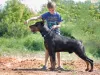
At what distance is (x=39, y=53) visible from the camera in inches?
596

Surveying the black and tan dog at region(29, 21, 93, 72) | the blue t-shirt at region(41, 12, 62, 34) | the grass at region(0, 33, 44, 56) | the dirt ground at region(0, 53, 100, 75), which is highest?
the blue t-shirt at region(41, 12, 62, 34)

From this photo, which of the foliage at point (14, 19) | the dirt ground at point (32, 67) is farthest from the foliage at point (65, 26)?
the dirt ground at point (32, 67)

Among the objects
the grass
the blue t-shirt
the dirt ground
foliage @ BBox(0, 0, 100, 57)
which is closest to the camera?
the dirt ground

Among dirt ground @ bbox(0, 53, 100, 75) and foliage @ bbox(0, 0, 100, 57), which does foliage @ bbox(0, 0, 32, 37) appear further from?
dirt ground @ bbox(0, 53, 100, 75)

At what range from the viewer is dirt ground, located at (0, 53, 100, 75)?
10348mm

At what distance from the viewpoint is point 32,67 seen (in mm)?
11820

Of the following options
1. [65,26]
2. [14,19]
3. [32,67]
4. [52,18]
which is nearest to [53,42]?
[52,18]

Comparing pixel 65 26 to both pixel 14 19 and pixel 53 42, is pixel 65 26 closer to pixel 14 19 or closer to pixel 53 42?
pixel 14 19

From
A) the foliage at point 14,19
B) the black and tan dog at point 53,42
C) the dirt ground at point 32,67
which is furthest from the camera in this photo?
the foliage at point 14,19

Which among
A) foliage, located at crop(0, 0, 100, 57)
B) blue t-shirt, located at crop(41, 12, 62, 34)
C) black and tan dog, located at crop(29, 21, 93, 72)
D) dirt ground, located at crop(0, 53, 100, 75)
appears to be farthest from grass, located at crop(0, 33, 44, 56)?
black and tan dog, located at crop(29, 21, 93, 72)

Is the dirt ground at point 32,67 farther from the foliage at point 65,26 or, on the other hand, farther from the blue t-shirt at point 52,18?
the foliage at point 65,26

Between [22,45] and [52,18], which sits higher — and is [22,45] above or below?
below

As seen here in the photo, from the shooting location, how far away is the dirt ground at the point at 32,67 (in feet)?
33.9

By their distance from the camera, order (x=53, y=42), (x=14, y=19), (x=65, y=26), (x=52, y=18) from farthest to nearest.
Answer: (x=14, y=19), (x=65, y=26), (x=52, y=18), (x=53, y=42)
